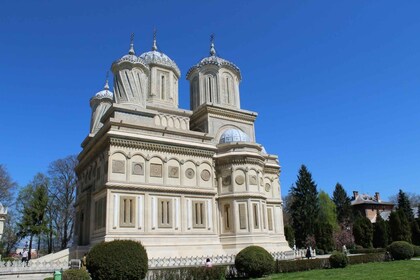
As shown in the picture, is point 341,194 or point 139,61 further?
point 341,194

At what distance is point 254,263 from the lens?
51.1 ft

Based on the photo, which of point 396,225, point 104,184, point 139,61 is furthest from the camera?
point 396,225

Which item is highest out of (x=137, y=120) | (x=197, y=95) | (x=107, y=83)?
(x=107, y=83)

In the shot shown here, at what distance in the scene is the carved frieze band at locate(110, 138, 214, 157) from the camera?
2131cm

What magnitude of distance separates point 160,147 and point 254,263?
1008 cm

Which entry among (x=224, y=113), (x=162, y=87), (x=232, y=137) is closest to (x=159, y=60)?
(x=162, y=87)

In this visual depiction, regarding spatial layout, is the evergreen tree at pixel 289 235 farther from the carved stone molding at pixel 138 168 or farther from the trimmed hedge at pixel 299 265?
the carved stone molding at pixel 138 168

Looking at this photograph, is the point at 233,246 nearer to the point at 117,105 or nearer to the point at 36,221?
the point at 117,105

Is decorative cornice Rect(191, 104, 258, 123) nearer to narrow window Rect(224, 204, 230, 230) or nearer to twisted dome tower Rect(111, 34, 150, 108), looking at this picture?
twisted dome tower Rect(111, 34, 150, 108)

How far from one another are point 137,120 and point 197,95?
8880mm

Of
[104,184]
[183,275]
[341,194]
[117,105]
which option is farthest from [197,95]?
[341,194]

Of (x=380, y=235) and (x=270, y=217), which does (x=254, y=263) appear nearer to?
(x=270, y=217)

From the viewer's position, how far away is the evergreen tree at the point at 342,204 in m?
52.5

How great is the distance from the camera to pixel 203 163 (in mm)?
24344
